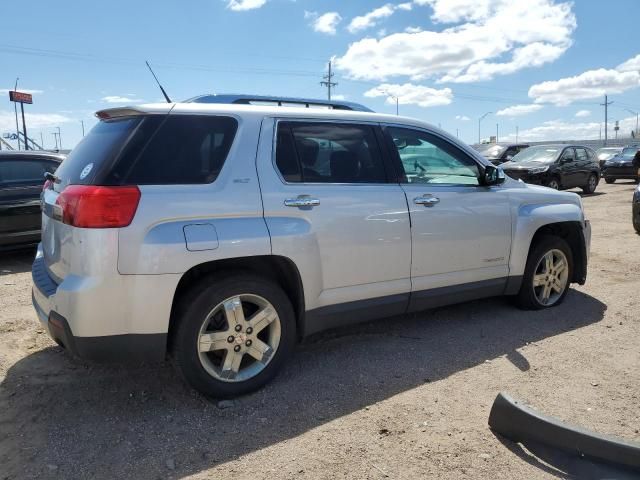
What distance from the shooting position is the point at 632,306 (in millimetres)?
5230

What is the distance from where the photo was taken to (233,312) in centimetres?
327

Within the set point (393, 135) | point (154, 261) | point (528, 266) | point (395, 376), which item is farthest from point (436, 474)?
point (528, 266)

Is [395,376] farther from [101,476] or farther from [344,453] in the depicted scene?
[101,476]

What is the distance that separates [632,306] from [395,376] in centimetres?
298

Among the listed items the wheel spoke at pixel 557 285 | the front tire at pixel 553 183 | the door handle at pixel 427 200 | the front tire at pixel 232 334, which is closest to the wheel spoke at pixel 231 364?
the front tire at pixel 232 334

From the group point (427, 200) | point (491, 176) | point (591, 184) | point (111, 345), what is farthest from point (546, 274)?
point (591, 184)

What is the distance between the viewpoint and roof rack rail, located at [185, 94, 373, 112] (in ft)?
12.5

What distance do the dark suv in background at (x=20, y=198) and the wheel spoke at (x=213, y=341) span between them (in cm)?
534

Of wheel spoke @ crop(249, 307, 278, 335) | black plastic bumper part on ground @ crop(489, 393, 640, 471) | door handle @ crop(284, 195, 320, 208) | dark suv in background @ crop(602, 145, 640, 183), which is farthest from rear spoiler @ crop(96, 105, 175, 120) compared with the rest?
dark suv in background @ crop(602, 145, 640, 183)

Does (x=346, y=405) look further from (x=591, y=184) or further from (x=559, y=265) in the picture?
(x=591, y=184)

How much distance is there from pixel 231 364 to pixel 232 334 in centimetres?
20

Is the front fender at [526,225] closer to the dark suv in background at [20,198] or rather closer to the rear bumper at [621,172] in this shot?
the dark suv in background at [20,198]

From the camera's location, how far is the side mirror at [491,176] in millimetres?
4465

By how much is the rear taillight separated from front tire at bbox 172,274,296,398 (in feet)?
1.97
